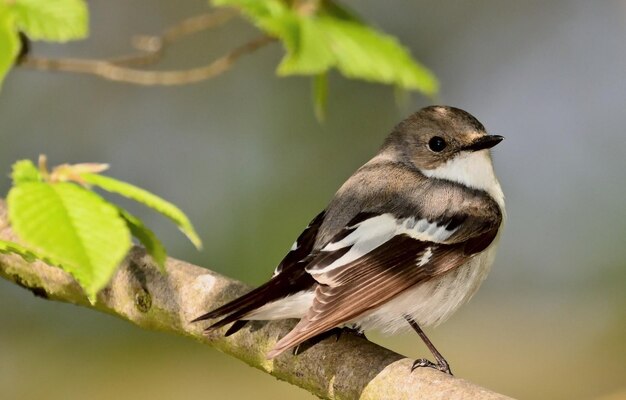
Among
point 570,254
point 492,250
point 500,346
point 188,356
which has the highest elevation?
point 492,250

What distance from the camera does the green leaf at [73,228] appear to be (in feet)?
5.06

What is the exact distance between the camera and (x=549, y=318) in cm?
557

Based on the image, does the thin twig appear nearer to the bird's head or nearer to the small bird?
the small bird

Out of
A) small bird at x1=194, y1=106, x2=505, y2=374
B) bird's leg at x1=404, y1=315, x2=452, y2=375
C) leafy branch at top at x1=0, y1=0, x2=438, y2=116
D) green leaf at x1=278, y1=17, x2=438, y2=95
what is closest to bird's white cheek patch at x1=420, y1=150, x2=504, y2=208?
small bird at x1=194, y1=106, x2=505, y2=374

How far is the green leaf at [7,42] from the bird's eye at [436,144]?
2.03 metres

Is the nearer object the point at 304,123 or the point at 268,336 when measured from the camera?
the point at 268,336

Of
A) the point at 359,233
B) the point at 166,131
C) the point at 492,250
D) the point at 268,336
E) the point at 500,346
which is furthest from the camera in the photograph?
the point at 166,131

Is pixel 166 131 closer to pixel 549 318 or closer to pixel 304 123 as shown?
pixel 304 123

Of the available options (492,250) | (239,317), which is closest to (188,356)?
(492,250)

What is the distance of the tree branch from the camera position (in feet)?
7.91

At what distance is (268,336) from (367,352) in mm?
315

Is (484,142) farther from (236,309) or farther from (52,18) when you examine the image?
(52,18)

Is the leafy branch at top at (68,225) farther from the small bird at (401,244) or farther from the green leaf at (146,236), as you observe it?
the small bird at (401,244)

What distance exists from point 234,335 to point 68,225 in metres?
1.24
